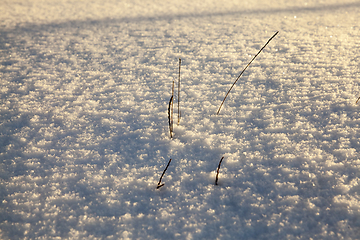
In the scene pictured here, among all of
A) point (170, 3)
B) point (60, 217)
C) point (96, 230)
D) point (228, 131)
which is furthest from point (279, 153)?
point (170, 3)

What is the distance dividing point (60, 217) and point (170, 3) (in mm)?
2847

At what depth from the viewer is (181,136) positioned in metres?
1.15

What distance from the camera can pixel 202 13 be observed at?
267 cm

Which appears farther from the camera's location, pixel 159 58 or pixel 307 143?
pixel 159 58

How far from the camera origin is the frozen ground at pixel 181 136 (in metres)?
0.82

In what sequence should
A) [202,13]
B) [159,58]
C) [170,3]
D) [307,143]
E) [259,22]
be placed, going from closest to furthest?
[307,143]
[159,58]
[259,22]
[202,13]
[170,3]

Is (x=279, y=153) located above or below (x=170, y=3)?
below

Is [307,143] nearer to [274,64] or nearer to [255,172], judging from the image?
[255,172]

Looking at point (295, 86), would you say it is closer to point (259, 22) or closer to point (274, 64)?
point (274, 64)

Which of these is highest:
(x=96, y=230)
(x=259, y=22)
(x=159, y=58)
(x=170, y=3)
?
(x=170, y=3)

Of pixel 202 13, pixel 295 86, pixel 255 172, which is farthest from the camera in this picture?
pixel 202 13

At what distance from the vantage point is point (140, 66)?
1698mm

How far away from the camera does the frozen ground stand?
824mm

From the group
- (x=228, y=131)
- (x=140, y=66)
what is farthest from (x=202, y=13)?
(x=228, y=131)
